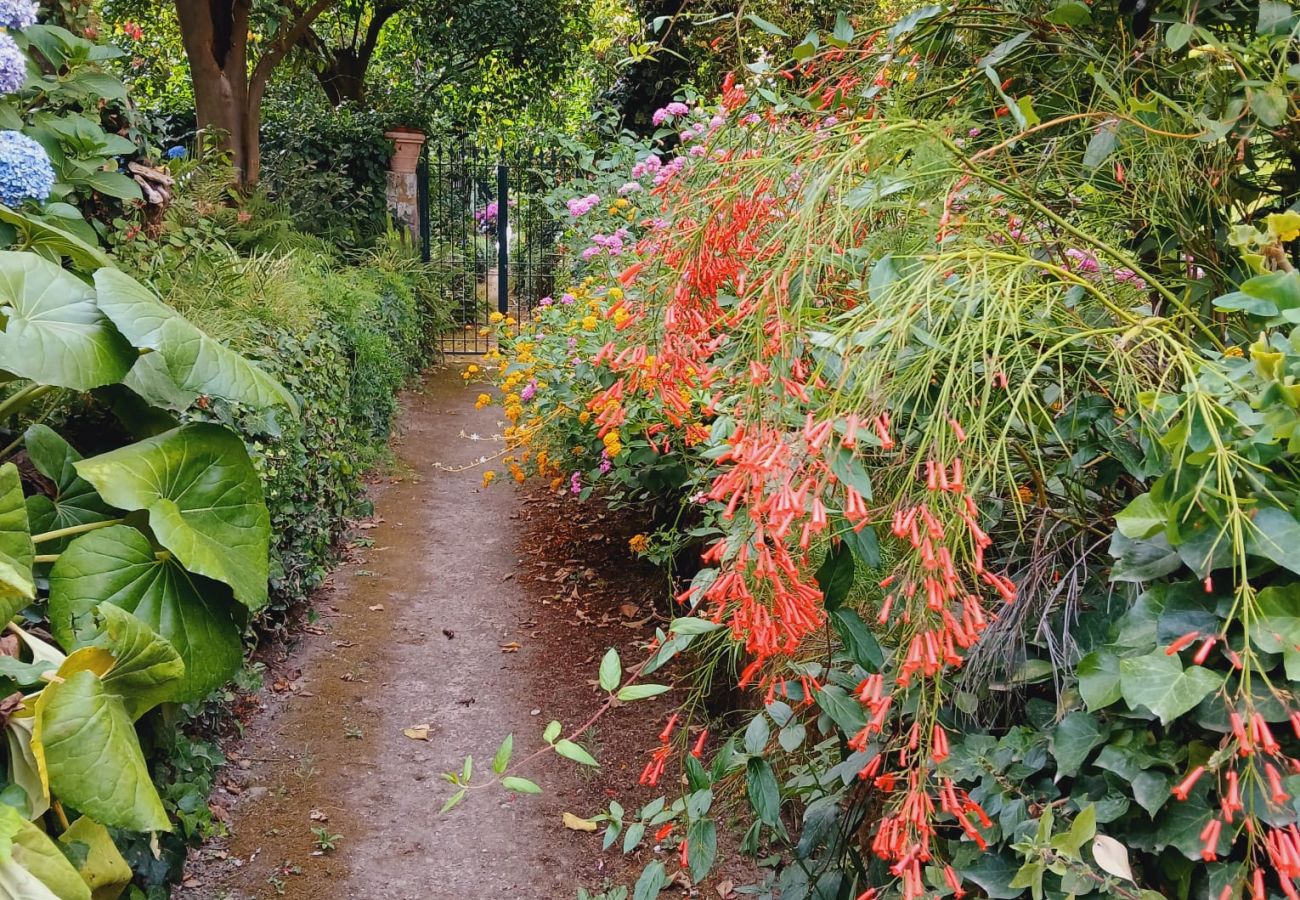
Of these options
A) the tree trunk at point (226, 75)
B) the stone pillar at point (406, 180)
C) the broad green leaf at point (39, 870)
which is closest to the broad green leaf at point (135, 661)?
the broad green leaf at point (39, 870)

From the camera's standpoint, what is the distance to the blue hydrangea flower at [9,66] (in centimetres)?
222

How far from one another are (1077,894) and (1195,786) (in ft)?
0.57

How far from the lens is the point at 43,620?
1.97 meters

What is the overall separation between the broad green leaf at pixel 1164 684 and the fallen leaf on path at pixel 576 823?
2.08 metres

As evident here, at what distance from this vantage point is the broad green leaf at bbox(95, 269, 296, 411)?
6.29 ft

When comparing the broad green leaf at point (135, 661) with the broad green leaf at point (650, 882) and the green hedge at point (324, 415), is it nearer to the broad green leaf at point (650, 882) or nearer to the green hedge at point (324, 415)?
the broad green leaf at point (650, 882)

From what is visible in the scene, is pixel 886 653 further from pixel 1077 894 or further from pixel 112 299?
pixel 112 299

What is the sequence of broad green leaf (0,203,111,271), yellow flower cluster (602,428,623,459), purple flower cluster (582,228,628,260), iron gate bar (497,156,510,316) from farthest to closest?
iron gate bar (497,156,510,316) → purple flower cluster (582,228,628,260) → yellow flower cluster (602,428,623,459) → broad green leaf (0,203,111,271)

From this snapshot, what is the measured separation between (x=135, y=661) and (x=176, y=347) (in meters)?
0.66

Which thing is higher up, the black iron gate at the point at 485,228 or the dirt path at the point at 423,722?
the black iron gate at the point at 485,228

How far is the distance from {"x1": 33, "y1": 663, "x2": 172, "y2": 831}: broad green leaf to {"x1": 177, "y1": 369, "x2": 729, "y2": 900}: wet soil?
1085mm

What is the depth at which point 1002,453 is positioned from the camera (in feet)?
4.08

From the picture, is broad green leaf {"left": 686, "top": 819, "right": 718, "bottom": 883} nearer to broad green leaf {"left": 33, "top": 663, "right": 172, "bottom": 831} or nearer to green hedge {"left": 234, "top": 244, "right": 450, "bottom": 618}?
broad green leaf {"left": 33, "top": 663, "right": 172, "bottom": 831}

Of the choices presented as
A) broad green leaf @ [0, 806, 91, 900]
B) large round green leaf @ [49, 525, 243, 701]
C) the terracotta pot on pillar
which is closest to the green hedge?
large round green leaf @ [49, 525, 243, 701]
